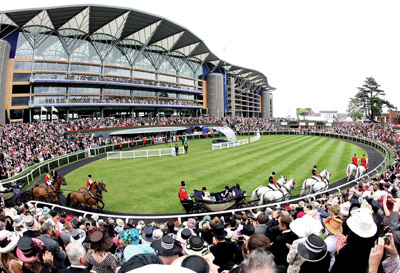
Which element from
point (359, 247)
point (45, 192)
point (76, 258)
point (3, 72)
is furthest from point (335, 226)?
point (3, 72)

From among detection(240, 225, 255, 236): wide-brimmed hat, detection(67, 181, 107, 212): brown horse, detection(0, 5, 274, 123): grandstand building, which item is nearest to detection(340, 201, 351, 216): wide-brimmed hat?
detection(240, 225, 255, 236): wide-brimmed hat

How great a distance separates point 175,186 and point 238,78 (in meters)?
86.4

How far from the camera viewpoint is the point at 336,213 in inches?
195

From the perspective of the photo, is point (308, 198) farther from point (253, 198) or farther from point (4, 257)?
Answer: point (4, 257)

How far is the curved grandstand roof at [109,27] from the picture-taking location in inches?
1473

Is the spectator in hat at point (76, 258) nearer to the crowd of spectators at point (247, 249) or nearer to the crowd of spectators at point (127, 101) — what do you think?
the crowd of spectators at point (247, 249)

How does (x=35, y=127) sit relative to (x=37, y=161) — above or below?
above

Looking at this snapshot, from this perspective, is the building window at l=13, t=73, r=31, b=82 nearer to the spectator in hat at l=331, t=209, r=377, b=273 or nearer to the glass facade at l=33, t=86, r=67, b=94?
the glass facade at l=33, t=86, r=67, b=94

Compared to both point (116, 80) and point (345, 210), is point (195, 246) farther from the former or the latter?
point (116, 80)

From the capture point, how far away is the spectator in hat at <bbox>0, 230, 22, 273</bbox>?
3.38 meters

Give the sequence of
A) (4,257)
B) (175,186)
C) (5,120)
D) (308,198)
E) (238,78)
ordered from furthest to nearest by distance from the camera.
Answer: (238,78)
(5,120)
(175,186)
(308,198)
(4,257)

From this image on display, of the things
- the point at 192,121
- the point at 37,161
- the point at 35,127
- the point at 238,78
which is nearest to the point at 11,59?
the point at 35,127

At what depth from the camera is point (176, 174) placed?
17.1 metres

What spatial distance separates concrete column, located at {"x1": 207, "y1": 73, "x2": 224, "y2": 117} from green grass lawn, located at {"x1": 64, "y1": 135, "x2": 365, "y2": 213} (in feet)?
167
